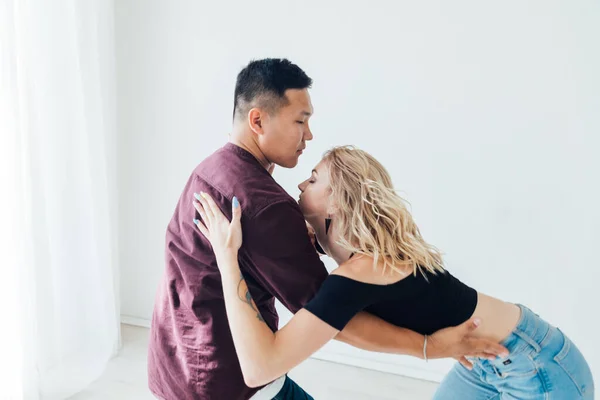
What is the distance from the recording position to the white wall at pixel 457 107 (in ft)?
7.55

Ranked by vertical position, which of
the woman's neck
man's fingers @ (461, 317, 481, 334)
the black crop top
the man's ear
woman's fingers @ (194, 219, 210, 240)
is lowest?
man's fingers @ (461, 317, 481, 334)

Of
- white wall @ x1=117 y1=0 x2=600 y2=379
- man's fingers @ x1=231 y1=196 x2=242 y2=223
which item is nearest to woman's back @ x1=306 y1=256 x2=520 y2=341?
man's fingers @ x1=231 y1=196 x2=242 y2=223

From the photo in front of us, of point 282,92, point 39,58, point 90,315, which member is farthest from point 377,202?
point 90,315

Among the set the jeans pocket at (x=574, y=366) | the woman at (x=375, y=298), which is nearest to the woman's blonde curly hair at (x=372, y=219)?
the woman at (x=375, y=298)

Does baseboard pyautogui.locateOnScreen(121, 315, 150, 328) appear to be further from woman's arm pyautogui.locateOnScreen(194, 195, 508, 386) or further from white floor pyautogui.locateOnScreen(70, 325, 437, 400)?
woman's arm pyautogui.locateOnScreen(194, 195, 508, 386)

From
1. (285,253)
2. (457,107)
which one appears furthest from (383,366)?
(285,253)

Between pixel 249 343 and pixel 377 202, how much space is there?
45 cm

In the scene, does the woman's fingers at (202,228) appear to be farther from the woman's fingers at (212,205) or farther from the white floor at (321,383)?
the white floor at (321,383)

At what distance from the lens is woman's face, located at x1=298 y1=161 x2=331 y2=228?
53.0 inches

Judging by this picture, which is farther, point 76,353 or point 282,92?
point 76,353

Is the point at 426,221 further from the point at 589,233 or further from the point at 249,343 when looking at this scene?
the point at 249,343

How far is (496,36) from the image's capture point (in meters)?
2.34

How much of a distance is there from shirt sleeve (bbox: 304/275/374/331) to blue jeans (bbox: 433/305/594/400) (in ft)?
1.62

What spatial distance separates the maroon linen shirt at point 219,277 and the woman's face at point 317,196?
0.45 ft
